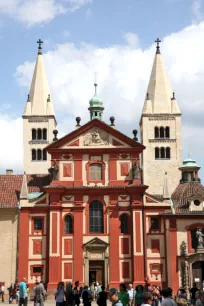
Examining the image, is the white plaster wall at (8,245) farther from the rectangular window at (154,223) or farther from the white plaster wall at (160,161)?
the white plaster wall at (160,161)

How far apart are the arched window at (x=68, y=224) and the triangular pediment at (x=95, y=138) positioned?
680cm

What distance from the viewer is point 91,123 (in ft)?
172

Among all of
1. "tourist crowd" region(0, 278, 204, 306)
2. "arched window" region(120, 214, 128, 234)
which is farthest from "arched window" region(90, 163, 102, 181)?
"tourist crowd" region(0, 278, 204, 306)

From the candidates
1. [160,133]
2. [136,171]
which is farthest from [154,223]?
[160,133]

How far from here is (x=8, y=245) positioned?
51.2 m

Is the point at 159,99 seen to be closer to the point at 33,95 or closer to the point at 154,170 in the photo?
the point at 154,170

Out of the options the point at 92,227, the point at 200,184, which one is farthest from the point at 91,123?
the point at 200,184

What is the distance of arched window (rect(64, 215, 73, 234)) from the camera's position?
50625 millimetres

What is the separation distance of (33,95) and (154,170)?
2036cm

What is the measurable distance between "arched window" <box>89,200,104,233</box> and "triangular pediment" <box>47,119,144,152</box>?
224 inches

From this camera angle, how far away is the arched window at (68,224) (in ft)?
166

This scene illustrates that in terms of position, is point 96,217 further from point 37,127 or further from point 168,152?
point 37,127

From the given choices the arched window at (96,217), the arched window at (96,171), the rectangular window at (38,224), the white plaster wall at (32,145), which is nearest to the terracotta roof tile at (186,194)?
the arched window at (96,217)

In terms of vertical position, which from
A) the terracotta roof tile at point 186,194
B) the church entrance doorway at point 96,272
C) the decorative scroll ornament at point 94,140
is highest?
the decorative scroll ornament at point 94,140
